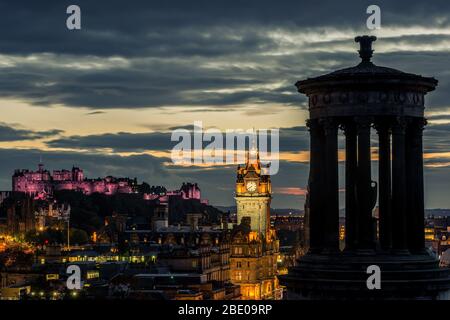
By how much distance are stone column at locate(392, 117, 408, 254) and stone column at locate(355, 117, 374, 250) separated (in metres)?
0.64

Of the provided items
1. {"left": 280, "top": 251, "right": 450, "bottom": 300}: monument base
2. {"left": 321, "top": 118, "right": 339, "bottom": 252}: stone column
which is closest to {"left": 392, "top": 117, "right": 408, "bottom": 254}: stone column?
{"left": 280, "top": 251, "right": 450, "bottom": 300}: monument base

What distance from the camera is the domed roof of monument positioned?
3102 centimetres

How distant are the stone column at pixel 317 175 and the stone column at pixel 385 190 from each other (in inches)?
47.2

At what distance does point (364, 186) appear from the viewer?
31.2 meters

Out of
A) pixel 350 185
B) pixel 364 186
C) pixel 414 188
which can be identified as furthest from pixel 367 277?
pixel 414 188

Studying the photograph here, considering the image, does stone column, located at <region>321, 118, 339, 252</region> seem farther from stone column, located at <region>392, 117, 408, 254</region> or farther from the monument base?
stone column, located at <region>392, 117, 408, 254</region>

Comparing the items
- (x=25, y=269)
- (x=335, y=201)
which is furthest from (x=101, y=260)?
(x=335, y=201)

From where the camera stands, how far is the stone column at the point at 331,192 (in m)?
31.5

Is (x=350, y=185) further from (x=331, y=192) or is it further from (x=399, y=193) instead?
(x=399, y=193)

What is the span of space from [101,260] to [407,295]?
12670 cm

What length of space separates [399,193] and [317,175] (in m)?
1.75

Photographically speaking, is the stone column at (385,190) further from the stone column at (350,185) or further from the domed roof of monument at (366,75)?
the domed roof of monument at (366,75)

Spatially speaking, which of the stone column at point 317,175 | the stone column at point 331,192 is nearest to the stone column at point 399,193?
the stone column at point 331,192
